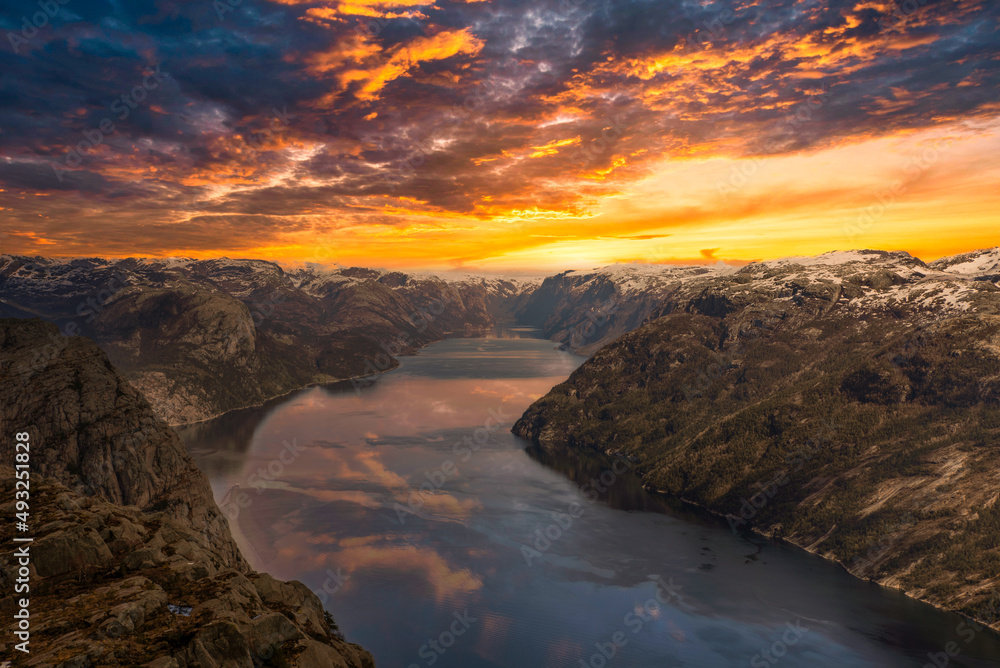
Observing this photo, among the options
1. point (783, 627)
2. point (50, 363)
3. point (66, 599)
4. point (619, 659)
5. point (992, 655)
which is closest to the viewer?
point (66, 599)

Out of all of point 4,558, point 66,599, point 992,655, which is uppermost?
point 4,558

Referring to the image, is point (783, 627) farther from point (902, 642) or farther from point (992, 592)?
point (992, 592)

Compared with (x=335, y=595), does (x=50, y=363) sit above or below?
above

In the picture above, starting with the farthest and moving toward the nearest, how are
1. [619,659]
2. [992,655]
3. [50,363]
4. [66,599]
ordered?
[50,363] → [992,655] → [619,659] → [66,599]

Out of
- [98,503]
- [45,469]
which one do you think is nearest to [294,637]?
[98,503]

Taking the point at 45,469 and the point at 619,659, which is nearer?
the point at 619,659

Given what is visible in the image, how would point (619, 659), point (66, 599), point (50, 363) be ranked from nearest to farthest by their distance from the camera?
point (66, 599), point (619, 659), point (50, 363)

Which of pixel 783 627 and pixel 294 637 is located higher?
pixel 294 637

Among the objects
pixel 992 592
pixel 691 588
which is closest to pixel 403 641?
pixel 691 588

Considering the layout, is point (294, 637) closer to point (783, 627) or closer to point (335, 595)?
point (335, 595)
